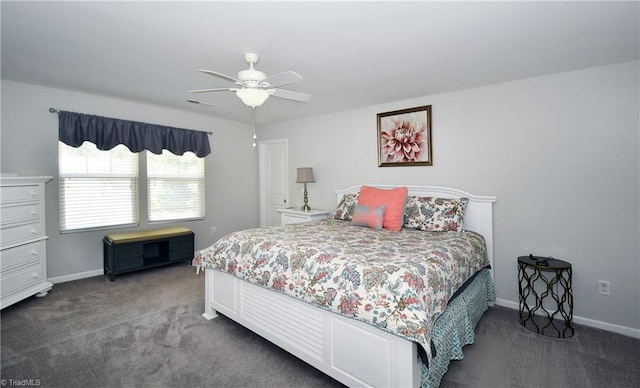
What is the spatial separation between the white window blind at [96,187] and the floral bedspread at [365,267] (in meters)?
2.01

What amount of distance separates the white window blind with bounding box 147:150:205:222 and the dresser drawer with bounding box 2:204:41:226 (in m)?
1.30

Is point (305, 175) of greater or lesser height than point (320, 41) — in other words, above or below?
below

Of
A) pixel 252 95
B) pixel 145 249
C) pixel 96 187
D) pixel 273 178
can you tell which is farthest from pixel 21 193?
pixel 273 178

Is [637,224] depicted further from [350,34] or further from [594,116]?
[350,34]

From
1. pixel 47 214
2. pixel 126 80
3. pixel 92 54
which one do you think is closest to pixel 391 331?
pixel 92 54

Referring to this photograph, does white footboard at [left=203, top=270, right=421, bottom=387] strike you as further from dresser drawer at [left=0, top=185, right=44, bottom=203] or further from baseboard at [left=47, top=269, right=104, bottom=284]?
baseboard at [left=47, top=269, right=104, bottom=284]

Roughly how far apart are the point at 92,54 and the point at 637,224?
4692 millimetres

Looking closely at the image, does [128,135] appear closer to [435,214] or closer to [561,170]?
[435,214]

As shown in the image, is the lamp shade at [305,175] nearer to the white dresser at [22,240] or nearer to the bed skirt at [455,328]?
the bed skirt at [455,328]

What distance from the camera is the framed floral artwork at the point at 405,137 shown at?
141 inches

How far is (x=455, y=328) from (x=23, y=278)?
12.7 feet

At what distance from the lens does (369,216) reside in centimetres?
319

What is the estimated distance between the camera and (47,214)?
3479mm

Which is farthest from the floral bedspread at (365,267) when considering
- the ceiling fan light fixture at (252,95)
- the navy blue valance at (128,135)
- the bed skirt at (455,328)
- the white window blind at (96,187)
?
the navy blue valance at (128,135)
